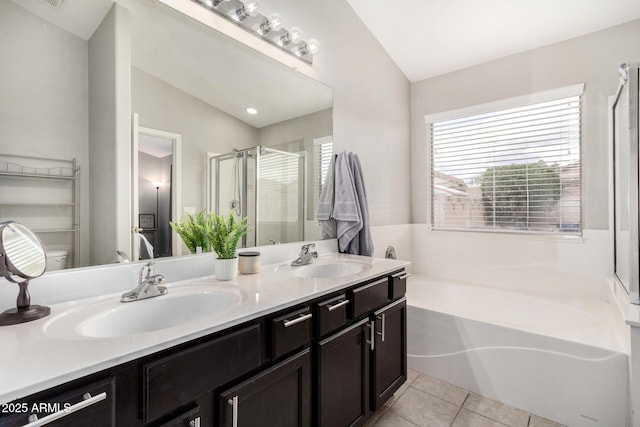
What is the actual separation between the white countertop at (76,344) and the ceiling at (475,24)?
245cm

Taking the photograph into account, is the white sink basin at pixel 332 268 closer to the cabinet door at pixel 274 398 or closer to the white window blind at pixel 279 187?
the white window blind at pixel 279 187

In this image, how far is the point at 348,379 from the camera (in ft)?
4.61

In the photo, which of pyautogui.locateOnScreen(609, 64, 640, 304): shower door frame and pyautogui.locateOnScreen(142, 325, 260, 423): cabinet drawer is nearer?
pyautogui.locateOnScreen(142, 325, 260, 423): cabinet drawer

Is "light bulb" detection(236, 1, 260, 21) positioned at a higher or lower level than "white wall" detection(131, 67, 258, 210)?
higher

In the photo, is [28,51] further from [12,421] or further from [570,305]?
[570,305]

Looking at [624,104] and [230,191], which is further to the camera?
[624,104]

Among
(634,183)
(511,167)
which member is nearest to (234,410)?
(634,183)

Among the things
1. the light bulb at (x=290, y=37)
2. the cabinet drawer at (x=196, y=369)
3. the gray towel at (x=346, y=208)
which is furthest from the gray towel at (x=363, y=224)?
the cabinet drawer at (x=196, y=369)

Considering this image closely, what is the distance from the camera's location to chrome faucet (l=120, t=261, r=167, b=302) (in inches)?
42.0

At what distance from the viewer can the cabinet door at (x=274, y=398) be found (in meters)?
0.89

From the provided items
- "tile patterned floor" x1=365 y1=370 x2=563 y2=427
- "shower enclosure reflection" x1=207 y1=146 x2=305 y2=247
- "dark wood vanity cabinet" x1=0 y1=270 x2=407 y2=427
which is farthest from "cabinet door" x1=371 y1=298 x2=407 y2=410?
"shower enclosure reflection" x1=207 y1=146 x2=305 y2=247

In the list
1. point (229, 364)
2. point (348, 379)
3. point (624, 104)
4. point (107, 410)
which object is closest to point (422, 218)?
point (624, 104)

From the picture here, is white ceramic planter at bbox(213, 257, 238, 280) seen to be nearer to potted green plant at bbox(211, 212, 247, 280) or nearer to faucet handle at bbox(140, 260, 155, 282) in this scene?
potted green plant at bbox(211, 212, 247, 280)

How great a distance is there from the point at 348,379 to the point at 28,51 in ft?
5.70
